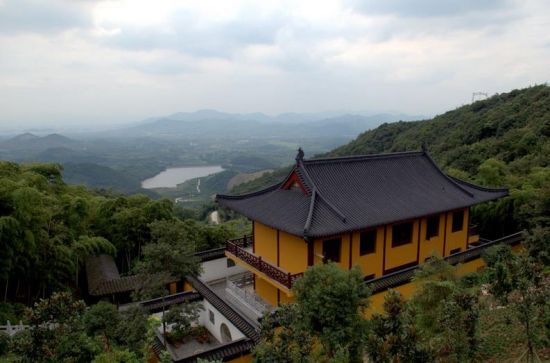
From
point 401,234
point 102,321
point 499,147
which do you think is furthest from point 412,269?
point 499,147

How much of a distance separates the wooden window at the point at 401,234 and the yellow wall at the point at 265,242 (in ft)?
13.6

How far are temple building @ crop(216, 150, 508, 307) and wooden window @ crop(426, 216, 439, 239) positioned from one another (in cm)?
4

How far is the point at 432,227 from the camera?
15.0 meters

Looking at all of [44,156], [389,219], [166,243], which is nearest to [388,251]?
[389,219]

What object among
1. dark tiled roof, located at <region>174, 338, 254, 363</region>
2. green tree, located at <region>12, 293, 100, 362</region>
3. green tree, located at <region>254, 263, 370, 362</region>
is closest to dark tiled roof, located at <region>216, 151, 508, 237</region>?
green tree, located at <region>254, 263, 370, 362</region>

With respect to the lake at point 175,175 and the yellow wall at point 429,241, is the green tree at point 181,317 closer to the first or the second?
the yellow wall at point 429,241

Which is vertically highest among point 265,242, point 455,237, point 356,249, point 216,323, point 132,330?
point 356,249

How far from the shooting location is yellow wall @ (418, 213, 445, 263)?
1467cm

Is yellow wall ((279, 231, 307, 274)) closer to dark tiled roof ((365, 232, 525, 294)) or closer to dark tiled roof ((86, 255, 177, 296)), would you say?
dark tiled roof ((365, 232, 525, 294))

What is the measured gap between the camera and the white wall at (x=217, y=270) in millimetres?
17281

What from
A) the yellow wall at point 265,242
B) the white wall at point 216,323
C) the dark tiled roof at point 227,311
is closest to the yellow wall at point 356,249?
the yellow wall at point 265,242

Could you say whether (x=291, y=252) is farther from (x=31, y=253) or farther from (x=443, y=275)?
(x=31, y=253)

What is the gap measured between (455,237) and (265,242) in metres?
7.69

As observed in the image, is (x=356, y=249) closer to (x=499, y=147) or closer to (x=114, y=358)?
(x=114, y=358)
